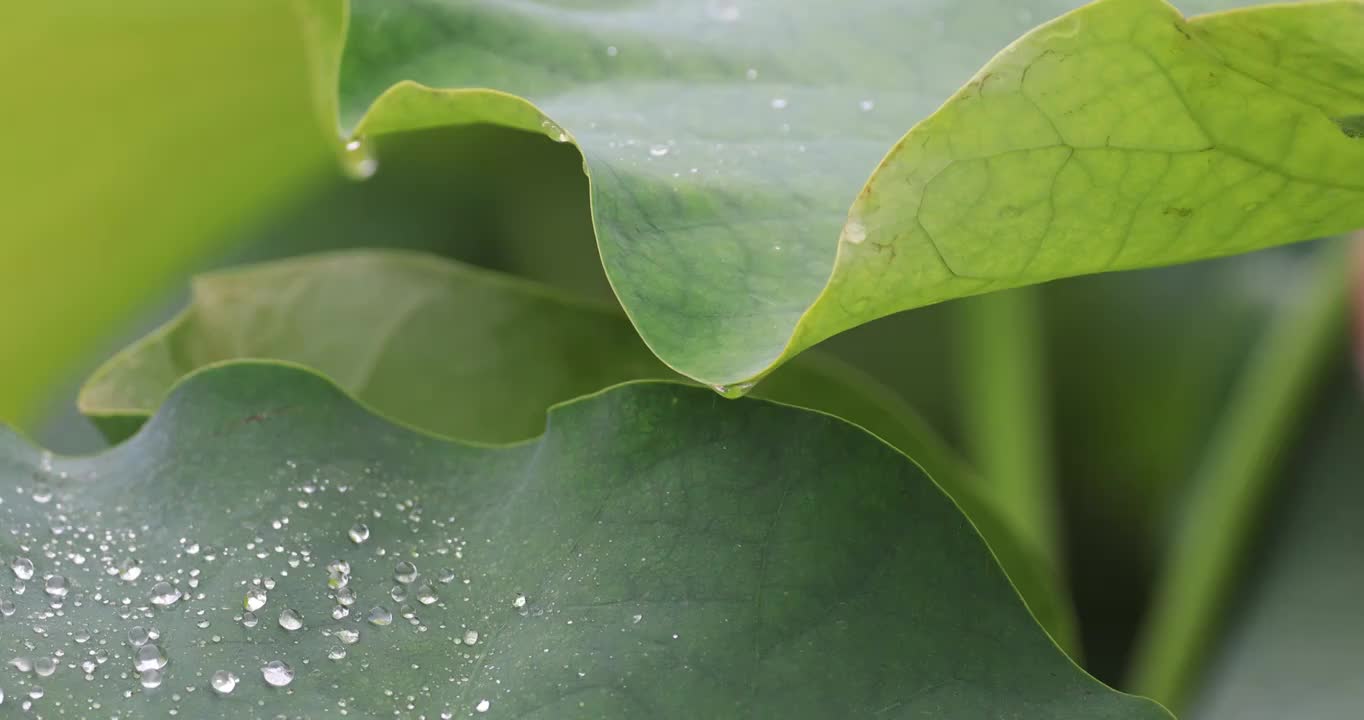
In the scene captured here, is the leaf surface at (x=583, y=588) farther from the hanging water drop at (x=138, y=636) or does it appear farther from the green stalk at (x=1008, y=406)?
the green stalk at (x=1008, y=406)

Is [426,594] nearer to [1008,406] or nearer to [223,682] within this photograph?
[223,682]

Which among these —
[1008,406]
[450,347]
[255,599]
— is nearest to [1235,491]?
[1008,406]

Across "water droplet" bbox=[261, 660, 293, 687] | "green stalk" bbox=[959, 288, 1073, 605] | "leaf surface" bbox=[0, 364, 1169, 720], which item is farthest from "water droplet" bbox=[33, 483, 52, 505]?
"green stalk" bbox=[959, 288, 1073, 605]

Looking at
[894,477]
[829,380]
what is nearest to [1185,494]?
[829,380]

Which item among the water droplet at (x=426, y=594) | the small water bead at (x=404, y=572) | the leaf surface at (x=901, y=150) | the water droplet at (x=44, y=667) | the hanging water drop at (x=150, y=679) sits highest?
the leaf surface at (x=901, y=150)

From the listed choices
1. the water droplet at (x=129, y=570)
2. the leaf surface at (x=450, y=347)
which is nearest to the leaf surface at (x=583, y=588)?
the water droplet at (x=129, y=570)

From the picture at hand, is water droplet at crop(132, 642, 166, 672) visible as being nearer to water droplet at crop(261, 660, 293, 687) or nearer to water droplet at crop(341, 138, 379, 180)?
water droplet at crop(261, 660, 293, 687)
